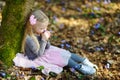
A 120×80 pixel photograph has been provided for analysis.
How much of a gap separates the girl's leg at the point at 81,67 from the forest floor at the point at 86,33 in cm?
8

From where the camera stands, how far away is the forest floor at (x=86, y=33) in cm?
538

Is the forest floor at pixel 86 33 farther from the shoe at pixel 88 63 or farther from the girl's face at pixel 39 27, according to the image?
the girl's face at pixel 39 27

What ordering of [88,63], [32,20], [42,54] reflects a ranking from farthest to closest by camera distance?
[88,63] < [42,54] < [32,20]

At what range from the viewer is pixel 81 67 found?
5.40 m

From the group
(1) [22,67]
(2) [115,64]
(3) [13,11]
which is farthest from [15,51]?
(2) [115,64]

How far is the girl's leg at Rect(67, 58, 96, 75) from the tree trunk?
2.95ft

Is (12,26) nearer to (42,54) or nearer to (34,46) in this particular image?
(34,46)

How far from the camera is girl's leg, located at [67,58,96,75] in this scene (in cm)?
538

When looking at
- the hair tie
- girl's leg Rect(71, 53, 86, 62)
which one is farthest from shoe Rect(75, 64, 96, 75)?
the hair tie

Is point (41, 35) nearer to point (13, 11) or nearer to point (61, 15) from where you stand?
point (13, 11)

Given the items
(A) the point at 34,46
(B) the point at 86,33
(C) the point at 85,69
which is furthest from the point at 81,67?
(B) the point at 86,33

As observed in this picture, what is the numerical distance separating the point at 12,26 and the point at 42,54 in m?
0.66

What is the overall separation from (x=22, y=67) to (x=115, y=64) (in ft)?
5.19

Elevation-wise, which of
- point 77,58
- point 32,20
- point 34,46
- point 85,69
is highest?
point 32,20
